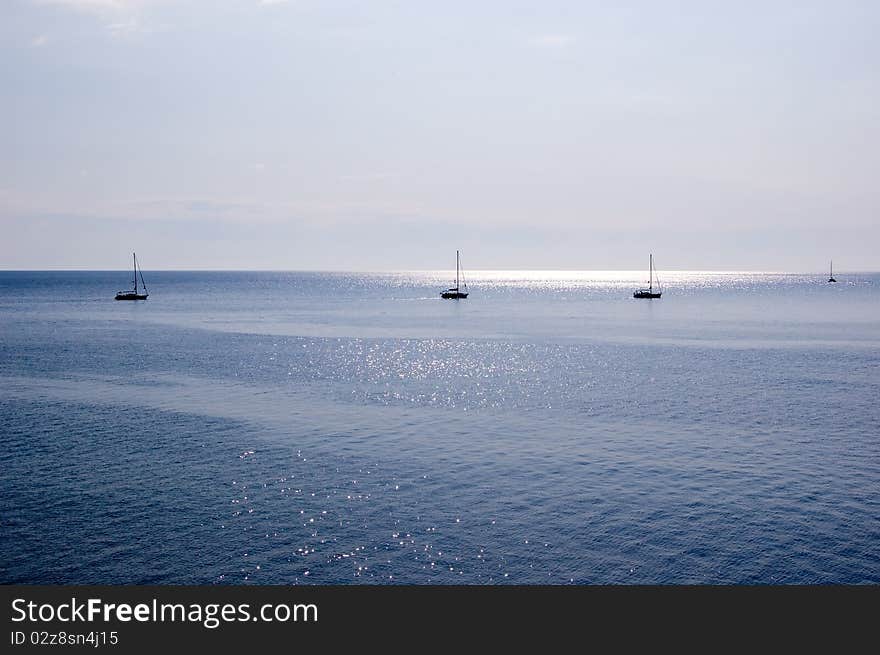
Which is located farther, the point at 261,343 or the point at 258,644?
the point at 261,343

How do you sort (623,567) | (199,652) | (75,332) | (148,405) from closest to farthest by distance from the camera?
1. (199,652)
2. (623,567)
3. (148,405)
4. (75,332)

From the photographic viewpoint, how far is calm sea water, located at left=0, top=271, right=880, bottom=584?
118 feet

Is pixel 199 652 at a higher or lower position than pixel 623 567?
higher

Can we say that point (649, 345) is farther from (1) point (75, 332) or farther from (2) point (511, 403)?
(1) point (75, 332)

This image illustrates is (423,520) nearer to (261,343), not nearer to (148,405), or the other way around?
(148,405)

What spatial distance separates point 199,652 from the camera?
22.9 m

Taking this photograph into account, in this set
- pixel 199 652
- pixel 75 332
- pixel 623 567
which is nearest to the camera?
pixel 199 652

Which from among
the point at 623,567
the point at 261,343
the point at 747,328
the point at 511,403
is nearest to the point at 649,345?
the point at 747,328

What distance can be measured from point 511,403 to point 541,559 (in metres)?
42.4

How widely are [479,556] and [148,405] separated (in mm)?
52688

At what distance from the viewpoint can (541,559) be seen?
3628cm

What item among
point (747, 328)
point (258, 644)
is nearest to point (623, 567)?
point (258, 644)

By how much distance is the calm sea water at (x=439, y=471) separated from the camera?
36031 millimetres

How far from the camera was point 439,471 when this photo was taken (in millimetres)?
51562
